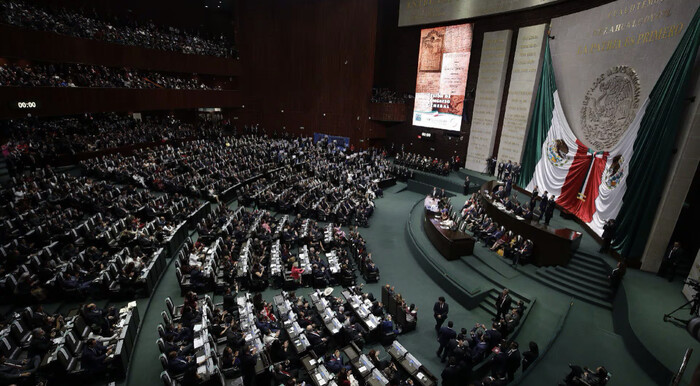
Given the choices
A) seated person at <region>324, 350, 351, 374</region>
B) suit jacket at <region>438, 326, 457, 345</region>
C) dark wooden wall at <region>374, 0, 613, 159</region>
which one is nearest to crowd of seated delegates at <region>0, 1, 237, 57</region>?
dark wooden wall at <region>374, 0, 613, 159</region>

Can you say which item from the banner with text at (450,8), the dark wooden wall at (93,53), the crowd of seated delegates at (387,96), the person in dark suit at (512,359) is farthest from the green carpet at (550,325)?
the crowd of seated delegates at (387,96)

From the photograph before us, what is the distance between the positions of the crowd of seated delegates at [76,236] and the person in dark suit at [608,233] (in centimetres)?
1477

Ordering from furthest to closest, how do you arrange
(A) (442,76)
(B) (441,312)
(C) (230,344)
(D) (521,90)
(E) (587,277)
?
(A) (442,76), (D) (521,90), (E) (587,277), (B) (441,312), (C) (230,344)

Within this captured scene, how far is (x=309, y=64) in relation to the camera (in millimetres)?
30609

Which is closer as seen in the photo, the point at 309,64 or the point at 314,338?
the point at 314,338

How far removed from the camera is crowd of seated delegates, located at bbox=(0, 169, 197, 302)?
352 inches

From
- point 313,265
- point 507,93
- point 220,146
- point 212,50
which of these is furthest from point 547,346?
point 212,50

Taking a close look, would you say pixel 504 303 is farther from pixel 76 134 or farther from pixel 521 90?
pixel 76 134

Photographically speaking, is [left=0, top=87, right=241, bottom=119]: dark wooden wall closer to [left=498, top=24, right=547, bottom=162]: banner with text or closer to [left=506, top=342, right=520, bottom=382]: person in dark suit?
[left=506, top=342, right=520, bottom=382]: person in dark suit

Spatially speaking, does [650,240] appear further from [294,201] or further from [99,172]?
[99,172]

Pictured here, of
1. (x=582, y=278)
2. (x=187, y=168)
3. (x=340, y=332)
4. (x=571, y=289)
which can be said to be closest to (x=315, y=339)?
(x=340, y=332)

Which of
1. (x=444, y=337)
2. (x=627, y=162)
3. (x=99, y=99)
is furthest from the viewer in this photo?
(x=99, y=99)

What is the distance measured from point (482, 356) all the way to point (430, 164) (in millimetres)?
16695

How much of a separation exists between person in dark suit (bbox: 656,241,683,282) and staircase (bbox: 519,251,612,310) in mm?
1383
